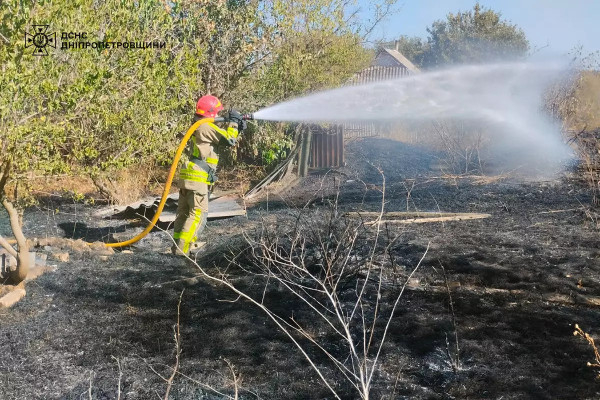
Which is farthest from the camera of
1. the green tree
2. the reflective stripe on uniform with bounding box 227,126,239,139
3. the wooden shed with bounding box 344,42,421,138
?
the green tree

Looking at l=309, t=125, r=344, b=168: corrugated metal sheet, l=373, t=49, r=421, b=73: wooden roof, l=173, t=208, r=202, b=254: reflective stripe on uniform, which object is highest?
l=373, t=49, r=421, b=73: wooden roof

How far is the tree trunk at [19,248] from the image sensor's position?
17.5 feet

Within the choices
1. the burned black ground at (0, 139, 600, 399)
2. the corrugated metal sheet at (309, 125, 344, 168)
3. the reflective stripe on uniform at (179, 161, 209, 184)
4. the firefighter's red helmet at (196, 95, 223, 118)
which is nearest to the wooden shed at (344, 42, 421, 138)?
the corrugated metal sheet at (309, 125, 344, 168)

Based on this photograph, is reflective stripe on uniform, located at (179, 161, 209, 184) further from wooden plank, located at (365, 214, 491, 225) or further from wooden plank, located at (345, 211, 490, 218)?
wooden plank, located at (365, 214, 491, 225)

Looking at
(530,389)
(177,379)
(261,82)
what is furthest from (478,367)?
(261,82)

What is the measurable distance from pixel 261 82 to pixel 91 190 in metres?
3.74

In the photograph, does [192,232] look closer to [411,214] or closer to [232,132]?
[232,132]

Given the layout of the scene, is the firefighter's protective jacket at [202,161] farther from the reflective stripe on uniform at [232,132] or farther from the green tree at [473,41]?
the green tree at [473,41]

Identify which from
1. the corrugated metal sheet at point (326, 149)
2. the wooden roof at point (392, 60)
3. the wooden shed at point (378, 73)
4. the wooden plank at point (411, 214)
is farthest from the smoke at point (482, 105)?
the wooden roof at point (392, 60)

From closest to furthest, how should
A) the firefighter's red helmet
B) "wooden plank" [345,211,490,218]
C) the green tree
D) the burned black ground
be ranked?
the burned black ground
the firefighter's red helmet
"wooden plank" [345,211,490,218]
the green tree

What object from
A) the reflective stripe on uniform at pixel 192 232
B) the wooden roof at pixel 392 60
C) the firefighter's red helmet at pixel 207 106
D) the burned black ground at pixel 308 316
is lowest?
the burned black ground at pixel 308 316

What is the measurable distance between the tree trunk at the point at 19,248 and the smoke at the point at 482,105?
740 cm

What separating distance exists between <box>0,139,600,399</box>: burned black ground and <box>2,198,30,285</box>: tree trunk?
0.19 m

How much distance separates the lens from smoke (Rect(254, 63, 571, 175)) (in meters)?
13.4
